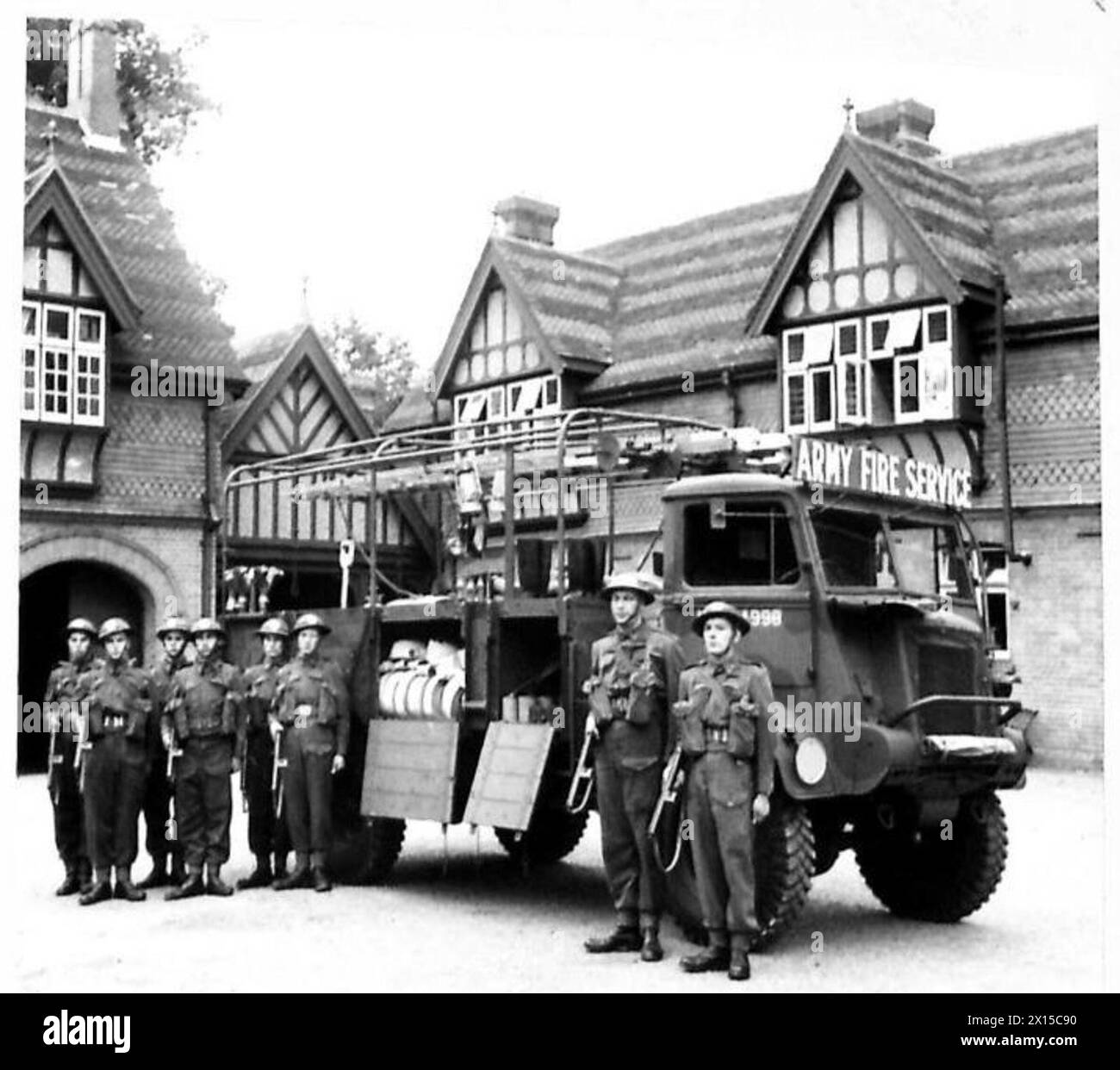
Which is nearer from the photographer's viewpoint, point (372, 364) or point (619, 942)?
point (619, 942)

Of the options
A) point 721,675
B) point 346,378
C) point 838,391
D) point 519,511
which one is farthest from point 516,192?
point 721,675

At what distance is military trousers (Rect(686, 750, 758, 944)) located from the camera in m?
6.87

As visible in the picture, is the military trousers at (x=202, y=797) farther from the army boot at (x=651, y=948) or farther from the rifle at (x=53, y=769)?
the army boot at (x=651, y=948)

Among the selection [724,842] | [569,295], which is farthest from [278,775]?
[569,295]

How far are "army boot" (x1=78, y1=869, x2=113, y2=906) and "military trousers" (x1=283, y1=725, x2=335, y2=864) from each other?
1.04 m

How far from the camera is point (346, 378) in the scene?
2067cm

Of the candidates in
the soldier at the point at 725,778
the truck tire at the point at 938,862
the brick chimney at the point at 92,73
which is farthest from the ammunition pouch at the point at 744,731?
the brick chimney at the point at 92,73

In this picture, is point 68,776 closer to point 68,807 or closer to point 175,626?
point 68,807

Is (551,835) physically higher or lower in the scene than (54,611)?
lower

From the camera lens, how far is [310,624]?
9.20m

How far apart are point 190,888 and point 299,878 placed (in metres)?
0.64
